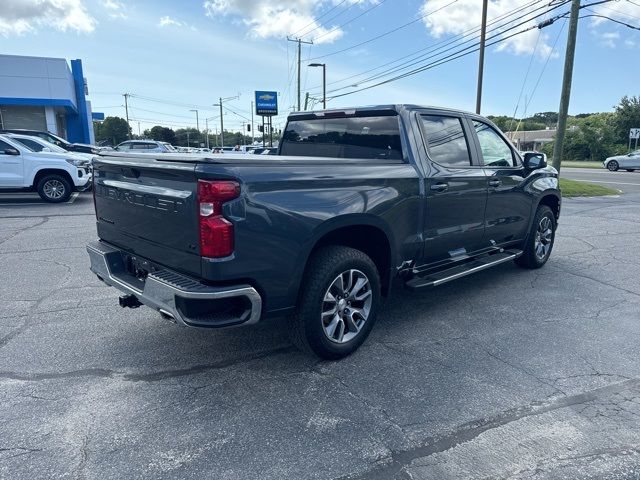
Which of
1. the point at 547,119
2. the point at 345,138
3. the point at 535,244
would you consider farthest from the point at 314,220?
the point at 547,119

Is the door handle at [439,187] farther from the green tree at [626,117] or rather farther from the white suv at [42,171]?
the green tree at [626,117]

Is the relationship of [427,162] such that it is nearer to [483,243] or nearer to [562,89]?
[483,243]

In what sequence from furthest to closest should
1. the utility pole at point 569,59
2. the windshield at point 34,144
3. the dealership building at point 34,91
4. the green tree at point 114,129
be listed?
the green tree at point 114,129 < the dealership building at point 34,91 < the utility pole at point 569,59 < the windshield at point 34,144

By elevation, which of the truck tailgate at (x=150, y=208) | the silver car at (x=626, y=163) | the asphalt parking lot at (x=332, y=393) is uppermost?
the truck tailgate at (x=150, y=208)

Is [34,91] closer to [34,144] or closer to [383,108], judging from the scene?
[34,144]

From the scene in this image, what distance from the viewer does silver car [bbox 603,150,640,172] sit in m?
31.1

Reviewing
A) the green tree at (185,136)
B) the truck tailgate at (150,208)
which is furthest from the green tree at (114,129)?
the truck tailgate at (150,208)

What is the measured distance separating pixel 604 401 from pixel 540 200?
11.4 ft

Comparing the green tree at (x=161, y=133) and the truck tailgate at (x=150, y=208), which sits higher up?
the green tree at (x=161, y=133)

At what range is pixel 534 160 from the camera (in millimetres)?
5625

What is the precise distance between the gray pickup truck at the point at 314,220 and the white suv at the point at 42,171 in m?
8.91

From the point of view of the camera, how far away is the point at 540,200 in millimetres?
6133

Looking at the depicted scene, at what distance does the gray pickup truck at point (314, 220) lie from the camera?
2941mm

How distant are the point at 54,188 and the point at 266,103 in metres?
44.4
